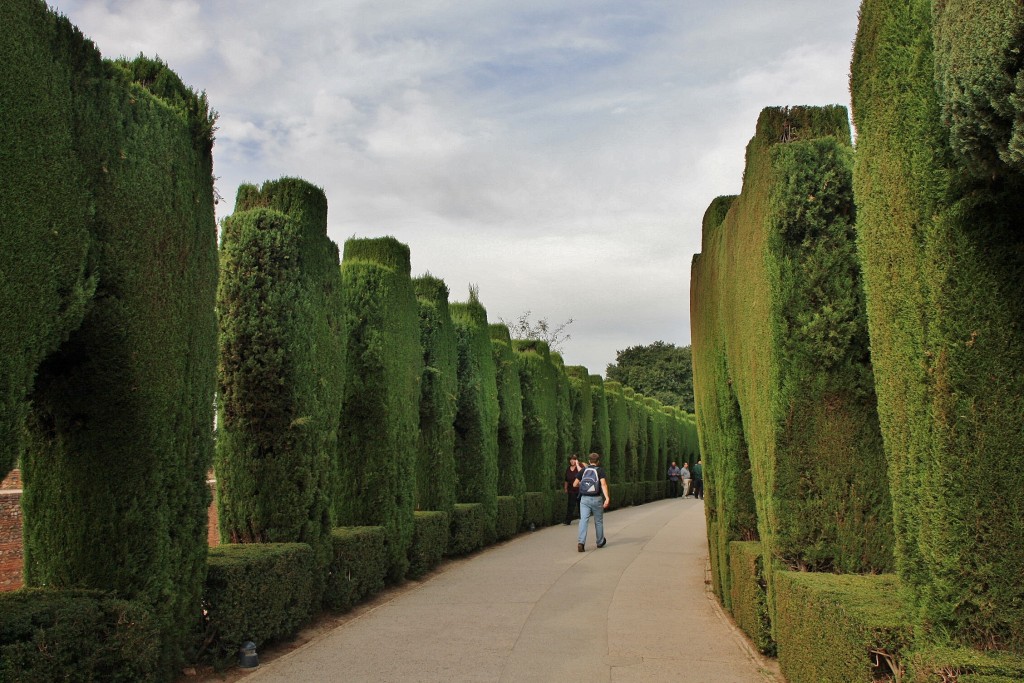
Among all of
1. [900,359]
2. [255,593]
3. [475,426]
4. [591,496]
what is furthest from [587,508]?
[900,359]

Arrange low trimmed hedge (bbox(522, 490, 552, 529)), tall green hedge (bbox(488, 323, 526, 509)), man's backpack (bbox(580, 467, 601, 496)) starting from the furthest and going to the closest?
low trimmed hedge (bbox(522, 490, 552, 529))
tall green hedge (bbox(488, 323, 526, 509))
man's backpack (bbox(580, 467, 601, 496))

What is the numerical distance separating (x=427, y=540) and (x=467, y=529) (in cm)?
279

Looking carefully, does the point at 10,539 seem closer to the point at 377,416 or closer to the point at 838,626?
the point at 377,416

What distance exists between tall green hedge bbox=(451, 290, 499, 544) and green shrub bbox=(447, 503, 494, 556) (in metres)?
0.33

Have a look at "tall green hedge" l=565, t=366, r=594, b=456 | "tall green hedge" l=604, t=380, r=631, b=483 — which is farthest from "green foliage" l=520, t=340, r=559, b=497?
"tall green hedge" l=604, t=380, r=631, b=483

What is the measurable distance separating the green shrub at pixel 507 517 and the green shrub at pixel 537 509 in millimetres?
1028

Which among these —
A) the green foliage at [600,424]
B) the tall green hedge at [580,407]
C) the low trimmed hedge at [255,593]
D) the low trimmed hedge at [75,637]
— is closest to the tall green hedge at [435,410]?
the low trimmed hedge at [255,593]

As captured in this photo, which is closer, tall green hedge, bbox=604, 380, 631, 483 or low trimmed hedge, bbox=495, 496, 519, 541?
low trimmed hedge, bbox=495, 496, 519, 541

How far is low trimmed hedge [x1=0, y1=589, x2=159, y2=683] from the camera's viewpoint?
494cm

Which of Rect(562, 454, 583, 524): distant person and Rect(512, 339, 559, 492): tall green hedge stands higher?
Rect(512, 339, 559, 492): tall green hedge

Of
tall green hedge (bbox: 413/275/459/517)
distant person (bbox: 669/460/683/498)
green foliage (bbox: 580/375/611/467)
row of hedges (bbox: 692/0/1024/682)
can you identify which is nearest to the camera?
row of hedges (bbox: 692/0/1024/682)

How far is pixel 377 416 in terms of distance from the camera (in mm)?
12516

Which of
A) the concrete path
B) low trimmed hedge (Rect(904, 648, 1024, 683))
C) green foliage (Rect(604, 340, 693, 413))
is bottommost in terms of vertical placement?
the concrete path

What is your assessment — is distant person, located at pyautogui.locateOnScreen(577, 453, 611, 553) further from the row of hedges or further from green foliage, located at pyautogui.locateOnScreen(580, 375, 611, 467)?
green foliage, located at pyautogui.locateOnScreen(580, 375, 611, 467)
